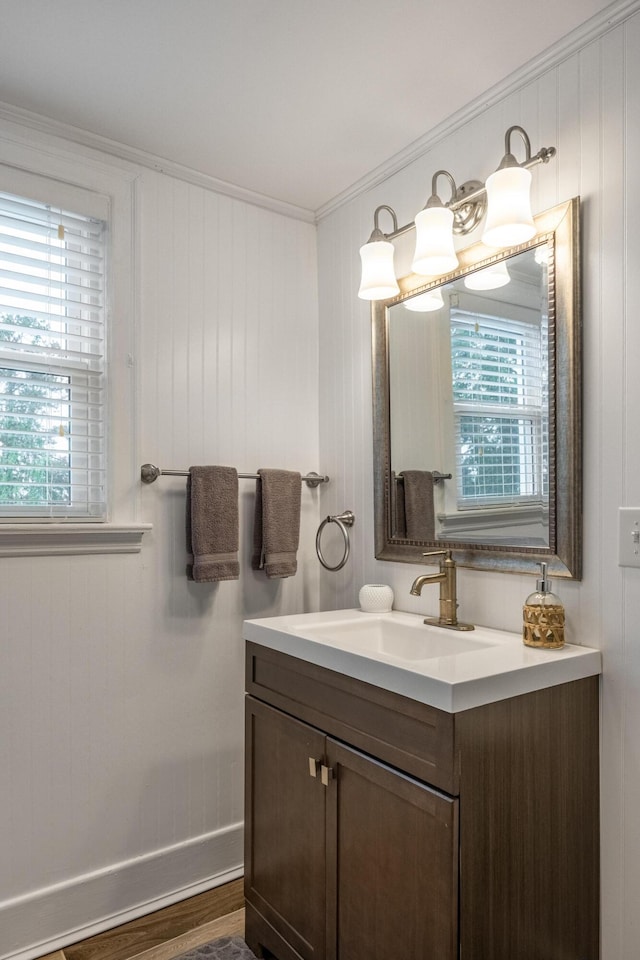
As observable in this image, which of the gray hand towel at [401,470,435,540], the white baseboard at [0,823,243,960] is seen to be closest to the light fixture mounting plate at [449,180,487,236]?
the gray hand towel at [401,470,435,540]

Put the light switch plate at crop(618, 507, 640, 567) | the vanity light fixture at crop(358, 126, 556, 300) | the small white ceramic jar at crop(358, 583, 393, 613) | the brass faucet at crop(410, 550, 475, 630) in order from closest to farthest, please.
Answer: the light switch plate at crop(618, 507, 640, 567) → the vanity light fixture at crop(358, 126, 556, 300) → the brass faucet at crop(410, 550, 475, 630) → the small white ceramic jar at crop(358, 583, 393, 613)

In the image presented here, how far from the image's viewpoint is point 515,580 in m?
1.70

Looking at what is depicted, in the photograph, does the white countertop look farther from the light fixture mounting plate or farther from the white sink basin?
the light fixture mounting plate

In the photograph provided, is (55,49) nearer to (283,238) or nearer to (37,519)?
(283,238)

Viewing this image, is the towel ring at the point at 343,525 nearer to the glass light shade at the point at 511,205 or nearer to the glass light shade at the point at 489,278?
the glass light shade at the point at 489,278

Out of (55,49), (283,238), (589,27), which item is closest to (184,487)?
(283,238)

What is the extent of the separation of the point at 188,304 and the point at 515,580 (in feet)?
4.35

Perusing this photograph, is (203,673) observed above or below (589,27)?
below

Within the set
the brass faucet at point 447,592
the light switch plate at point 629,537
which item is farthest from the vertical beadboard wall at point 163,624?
the light switch plate at point 629,537

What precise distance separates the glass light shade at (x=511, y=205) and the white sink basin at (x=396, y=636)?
Answer: 38.2 inches

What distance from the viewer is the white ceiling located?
4.87ft

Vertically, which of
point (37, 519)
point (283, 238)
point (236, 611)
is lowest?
point (236, 611)

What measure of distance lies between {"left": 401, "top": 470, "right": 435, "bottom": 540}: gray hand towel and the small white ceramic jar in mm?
182

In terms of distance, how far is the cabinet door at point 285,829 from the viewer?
1564 mm
